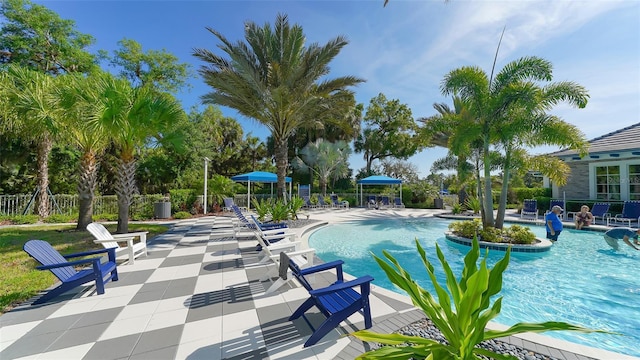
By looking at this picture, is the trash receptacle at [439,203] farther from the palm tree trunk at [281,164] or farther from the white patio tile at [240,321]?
the white patio tile at [240,321]

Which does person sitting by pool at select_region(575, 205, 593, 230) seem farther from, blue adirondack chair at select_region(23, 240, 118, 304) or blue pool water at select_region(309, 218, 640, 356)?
blue adirondack chair at select_region(23, 240, 118, 304)

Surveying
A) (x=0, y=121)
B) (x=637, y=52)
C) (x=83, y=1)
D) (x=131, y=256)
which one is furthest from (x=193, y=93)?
(x=637, y=52)

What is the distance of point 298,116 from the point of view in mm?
11547

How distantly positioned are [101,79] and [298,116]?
6882 mm

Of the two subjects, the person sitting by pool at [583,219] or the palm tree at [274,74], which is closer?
the person sitting by pool at [583,219]

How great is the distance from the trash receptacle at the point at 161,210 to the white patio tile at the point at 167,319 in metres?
11.2

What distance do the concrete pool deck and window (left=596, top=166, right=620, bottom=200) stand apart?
16.5 metres

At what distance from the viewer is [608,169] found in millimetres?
13312

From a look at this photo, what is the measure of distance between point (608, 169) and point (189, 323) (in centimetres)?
2004

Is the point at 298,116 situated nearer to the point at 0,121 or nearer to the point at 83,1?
the point at 83,1

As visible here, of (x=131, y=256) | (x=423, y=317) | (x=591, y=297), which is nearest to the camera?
(x=423, y=317)

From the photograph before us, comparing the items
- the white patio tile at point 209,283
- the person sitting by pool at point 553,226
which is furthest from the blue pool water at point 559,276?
the white patio tile at point 209,283

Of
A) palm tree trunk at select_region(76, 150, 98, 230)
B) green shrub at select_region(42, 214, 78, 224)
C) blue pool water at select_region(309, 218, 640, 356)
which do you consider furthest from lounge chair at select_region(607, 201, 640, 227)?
green shrub at select_region(42, 214, 78, 224)

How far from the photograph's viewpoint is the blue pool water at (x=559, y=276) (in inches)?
141
